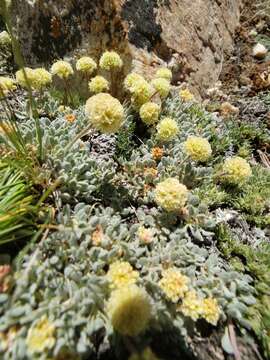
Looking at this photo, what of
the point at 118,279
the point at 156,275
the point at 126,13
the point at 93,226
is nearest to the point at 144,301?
the point at 118,279

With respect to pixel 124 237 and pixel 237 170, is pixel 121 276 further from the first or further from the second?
pixel 237 170

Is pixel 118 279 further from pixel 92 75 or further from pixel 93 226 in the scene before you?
pixel 92 75

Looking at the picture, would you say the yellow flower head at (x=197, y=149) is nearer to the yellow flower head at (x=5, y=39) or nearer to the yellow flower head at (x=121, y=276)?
the yellow flower head at (x=121, y=276)

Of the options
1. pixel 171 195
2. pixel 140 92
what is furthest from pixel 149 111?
pixel 171 195

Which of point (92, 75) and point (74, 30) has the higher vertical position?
point (74, 30)

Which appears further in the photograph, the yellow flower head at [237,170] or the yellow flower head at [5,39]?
the yellow flower head at [5,39]

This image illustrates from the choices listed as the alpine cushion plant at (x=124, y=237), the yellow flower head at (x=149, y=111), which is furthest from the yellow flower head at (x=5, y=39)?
the yellow flower head at (x=149, y=111)
